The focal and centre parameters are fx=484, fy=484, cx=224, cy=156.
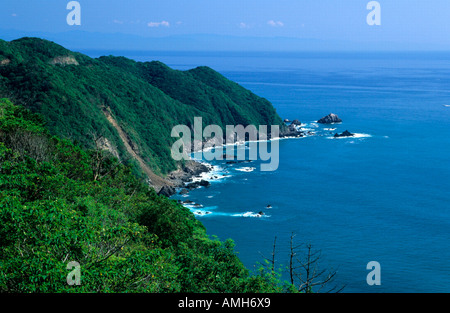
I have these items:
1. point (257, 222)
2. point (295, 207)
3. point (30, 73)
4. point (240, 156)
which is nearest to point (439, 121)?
point (240, 156)

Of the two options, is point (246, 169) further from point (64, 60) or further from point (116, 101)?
point (64, 60)

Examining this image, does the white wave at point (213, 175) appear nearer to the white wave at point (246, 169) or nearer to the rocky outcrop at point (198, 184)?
the rocky outcrop at point (198, 184)

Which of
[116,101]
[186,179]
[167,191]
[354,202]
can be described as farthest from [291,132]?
[167,191]

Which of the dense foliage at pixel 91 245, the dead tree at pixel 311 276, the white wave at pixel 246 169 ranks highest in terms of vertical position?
the white wave at pixel 246 169

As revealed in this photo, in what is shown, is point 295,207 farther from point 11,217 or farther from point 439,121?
point 439,121

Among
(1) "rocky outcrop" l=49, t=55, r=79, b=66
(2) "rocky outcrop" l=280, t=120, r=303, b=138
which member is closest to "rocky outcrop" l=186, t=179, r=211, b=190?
(1) "rocky outcrop" l=49, t=55, r=79, b=66

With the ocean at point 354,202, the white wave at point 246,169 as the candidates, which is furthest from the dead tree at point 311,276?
the white wave at point 246,169

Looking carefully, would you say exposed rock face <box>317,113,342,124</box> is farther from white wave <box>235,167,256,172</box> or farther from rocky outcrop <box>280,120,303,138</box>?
white wave <box>235,167,256,172</box>
